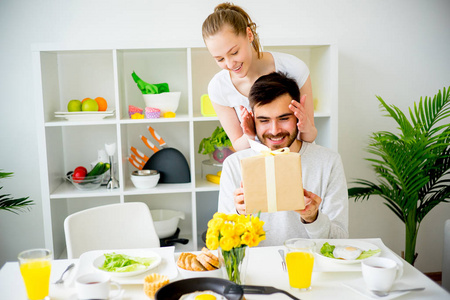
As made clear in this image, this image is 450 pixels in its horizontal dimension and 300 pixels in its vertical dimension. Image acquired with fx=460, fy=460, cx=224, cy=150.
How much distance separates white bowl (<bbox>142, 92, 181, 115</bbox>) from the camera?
270 centimetres

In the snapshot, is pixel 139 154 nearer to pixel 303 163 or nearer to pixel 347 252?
pixel 303 163

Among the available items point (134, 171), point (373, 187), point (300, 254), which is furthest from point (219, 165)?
point (300, 254)

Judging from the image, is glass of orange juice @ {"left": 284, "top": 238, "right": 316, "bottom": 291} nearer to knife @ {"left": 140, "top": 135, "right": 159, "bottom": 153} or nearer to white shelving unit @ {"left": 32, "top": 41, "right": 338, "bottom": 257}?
white shelving unit @ {"left": 32, "top": 41, "right": 338, "bottom": 257}

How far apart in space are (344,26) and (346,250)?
190cm

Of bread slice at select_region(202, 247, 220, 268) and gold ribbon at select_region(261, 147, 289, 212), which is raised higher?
gold ribbon at select_region(261, 147, 289, 212)

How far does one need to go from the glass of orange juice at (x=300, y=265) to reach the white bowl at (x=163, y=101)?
1556 mm

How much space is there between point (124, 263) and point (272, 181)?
557 millimetres

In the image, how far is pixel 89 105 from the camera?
271 cm

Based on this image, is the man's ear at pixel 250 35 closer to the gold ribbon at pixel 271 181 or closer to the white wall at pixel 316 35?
the gold ribbon at pixel 271 181

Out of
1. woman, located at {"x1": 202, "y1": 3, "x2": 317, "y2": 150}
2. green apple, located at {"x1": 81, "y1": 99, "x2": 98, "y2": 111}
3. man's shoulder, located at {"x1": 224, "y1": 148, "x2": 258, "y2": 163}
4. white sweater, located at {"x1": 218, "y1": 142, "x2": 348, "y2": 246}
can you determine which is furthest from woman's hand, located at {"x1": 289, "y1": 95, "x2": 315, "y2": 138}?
green apple, located at {"x1": 81, "y1": 99, "x2": 98, "y2": 111}

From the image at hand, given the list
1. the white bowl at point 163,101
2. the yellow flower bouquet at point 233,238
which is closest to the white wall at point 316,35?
the white bowl at point 163,101

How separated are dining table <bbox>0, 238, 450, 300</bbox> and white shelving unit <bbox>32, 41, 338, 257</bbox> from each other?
1139mm

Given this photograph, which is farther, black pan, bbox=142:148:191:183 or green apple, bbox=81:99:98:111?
black pan, bbox=142:148:191:183

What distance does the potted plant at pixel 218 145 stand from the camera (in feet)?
9.05
